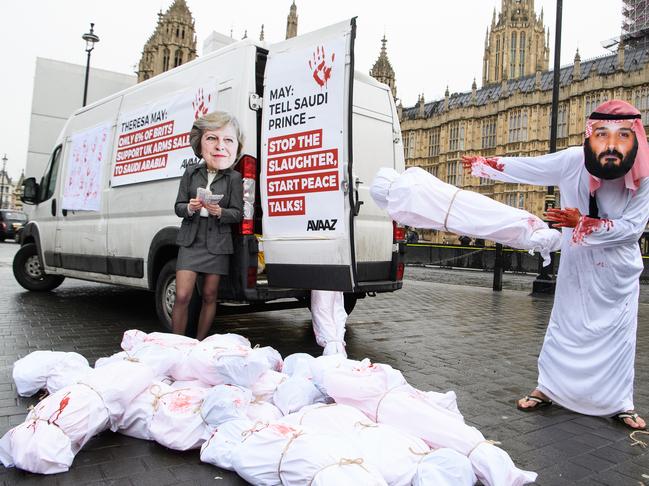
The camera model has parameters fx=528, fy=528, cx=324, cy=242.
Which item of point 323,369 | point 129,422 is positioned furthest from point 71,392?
point 323,369

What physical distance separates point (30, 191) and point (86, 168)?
1806 millimetres

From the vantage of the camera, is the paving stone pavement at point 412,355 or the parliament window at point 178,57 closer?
the paving stone pavement at point 412,355

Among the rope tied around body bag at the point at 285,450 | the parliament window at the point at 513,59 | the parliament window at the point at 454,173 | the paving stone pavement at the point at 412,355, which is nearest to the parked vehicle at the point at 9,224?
the paving stone pavement at the point at 412,355

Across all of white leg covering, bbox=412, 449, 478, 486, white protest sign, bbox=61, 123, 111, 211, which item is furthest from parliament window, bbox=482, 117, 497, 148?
white leg covering, bbox=412, 449, 478, 486

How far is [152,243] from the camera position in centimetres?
543

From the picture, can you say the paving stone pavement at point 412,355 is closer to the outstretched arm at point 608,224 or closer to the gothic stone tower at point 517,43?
the outstretched arm at point 608,224

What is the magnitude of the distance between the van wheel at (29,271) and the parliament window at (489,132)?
51852 millimetres

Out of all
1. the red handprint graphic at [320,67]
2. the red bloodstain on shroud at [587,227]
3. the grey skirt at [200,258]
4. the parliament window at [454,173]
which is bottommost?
the grey skirt at [200,258]

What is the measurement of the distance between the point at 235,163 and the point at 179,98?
51.7 inches

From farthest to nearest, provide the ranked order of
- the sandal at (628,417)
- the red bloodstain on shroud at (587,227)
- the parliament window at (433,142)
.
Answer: the parliament window at (433,142)
the sandal at (628,417)
the red bloodstain on shroud at (587,227)

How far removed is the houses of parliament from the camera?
151ft

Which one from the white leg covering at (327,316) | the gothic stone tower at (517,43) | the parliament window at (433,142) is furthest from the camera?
the gothic stone tower at (517,43)

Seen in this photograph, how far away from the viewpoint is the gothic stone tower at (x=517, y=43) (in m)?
69.8

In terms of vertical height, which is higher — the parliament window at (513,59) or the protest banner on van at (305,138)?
the parliament window at (513,59)
